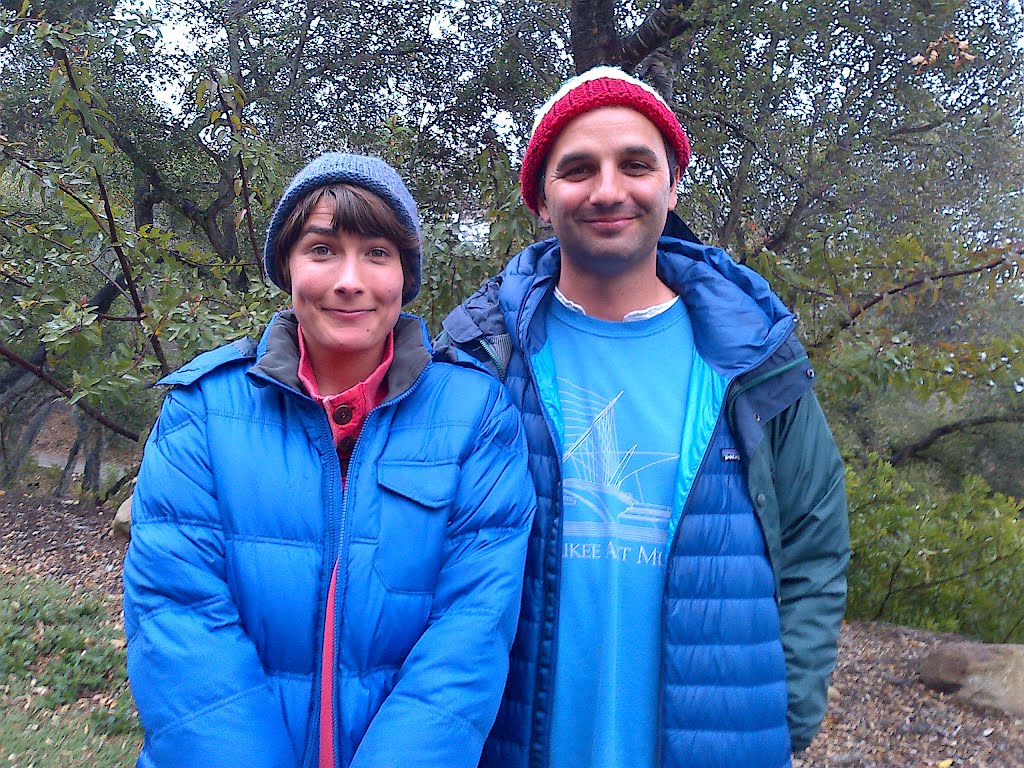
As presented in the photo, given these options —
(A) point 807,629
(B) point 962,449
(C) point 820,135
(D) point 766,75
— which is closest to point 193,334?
(A) point 807,629

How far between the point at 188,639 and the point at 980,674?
4.41 m

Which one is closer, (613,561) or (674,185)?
(613,561)

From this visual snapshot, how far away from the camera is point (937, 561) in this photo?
532 cm

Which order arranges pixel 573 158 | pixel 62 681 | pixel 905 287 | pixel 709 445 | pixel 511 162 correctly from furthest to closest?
pixel 511 162, pixel 905 287, pixel 62 681, pixel 573 158, pixel 709 445

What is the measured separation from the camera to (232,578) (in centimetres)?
148

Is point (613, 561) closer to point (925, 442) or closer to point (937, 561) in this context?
point (937, 561)

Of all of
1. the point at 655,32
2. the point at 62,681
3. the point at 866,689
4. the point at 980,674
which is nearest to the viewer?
the point at 62,681

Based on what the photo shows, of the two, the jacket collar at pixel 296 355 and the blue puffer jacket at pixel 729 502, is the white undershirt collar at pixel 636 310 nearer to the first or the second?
the blue puffer jacket at pixel 729 502

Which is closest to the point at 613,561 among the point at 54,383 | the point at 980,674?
the point at 980,674

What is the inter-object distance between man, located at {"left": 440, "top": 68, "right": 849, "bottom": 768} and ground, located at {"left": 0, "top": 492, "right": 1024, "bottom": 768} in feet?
7.80

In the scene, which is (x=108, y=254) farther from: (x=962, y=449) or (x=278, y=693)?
(x=962, y=449)

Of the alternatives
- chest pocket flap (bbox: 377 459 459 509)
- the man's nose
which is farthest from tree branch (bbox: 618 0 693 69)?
chest pocket flap (bbox: 377 459 459 509)

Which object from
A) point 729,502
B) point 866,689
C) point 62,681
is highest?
point 729,502

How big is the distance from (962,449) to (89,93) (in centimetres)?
1148
